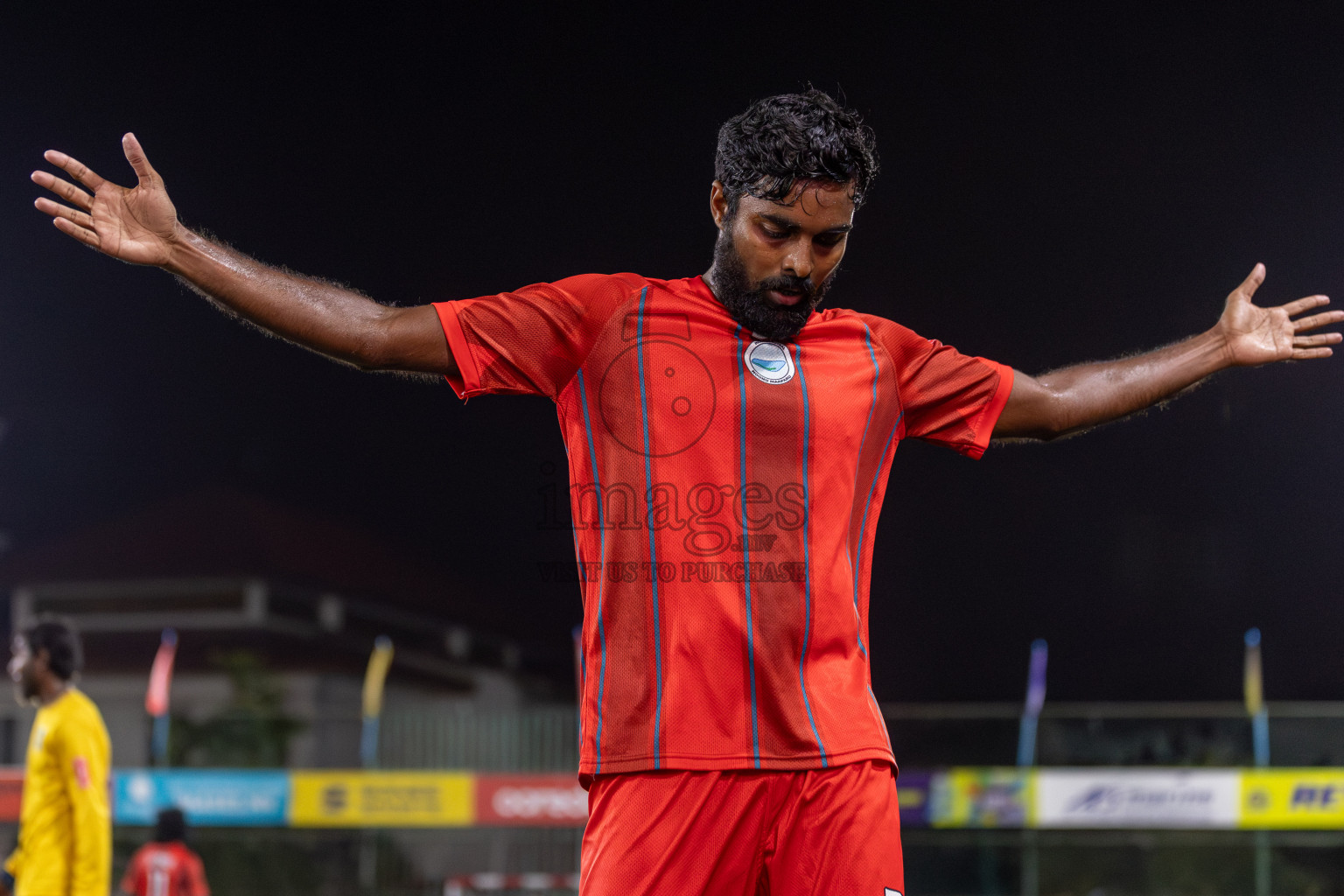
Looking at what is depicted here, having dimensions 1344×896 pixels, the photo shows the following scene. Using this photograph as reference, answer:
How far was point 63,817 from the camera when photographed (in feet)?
12.2

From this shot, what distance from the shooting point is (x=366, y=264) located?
7738 millimetres

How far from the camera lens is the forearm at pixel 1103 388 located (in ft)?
6.17

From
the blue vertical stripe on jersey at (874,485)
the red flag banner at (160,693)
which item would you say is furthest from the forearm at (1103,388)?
the red flag banner at (160,693)

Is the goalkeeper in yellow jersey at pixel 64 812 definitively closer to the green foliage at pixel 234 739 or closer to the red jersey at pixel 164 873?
the red jersey at pixel 164 873

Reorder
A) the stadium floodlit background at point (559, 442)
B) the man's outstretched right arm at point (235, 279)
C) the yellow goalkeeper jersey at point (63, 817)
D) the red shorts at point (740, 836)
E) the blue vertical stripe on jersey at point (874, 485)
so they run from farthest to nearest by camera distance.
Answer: the stadium floodlit background at point (559, 442) → the yellow goalkeeper jersey at point (63, 817) → the blue vertical stripe on jersey at point (874, 485) → the man's outstretched right arm at point (235, 279) → the red shorts at point (740, 836)

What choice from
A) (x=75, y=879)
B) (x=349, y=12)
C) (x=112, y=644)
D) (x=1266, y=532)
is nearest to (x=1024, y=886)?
(x=1266, y=532)

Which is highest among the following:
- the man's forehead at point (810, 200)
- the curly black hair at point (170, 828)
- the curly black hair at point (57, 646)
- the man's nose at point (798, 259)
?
the man's forehead at point (810, 200)

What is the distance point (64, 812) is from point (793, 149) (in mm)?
3325

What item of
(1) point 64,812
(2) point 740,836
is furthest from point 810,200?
(1) point 64,812

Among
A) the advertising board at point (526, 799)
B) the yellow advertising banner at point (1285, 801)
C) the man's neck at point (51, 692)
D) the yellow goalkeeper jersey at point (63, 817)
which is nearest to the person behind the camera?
the yellow goalkeeper jersey at point (63, 817)

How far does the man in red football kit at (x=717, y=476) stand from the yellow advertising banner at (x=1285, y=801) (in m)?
7.20

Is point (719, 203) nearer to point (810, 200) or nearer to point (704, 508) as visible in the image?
point (810, 200)

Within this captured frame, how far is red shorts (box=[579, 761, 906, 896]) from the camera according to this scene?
1.44 metres

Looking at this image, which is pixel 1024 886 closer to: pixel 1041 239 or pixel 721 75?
pixel 1041 239
